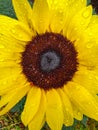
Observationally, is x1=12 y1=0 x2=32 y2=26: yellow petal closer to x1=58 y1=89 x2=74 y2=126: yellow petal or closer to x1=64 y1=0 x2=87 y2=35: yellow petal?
x1=64 y1=0 x2=87 y2=35: yellow petal

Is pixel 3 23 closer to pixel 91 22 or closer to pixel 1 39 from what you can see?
pixel 1 39

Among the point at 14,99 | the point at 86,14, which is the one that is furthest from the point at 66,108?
the point at 86,14

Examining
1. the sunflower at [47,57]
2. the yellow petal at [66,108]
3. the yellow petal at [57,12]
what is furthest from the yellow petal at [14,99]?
the yellow petal at [57,12]

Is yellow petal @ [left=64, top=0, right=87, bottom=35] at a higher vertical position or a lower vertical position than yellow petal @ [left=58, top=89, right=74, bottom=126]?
higher

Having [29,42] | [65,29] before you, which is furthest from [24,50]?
[65,29]

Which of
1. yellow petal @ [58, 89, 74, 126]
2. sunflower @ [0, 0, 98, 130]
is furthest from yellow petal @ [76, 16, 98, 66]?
yellow petal @ [58, 89, 74, 126]

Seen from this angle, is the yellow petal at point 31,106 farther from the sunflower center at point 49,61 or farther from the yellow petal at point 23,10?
the yellow petal at point 23,10
